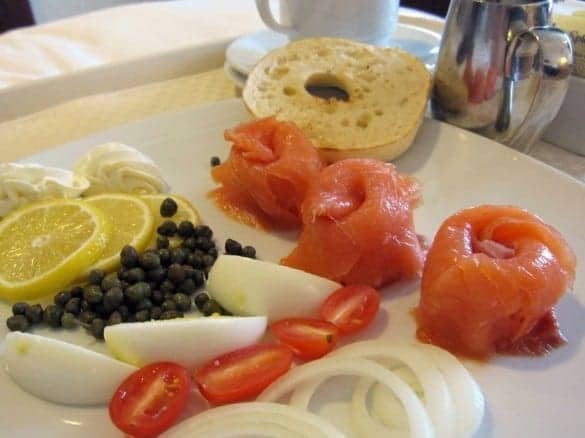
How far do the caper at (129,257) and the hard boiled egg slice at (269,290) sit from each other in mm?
231

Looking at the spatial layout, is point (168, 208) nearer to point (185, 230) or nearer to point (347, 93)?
point (185, 230)

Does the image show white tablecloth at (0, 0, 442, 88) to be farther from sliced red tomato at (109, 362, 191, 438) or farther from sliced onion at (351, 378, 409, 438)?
sliced onion at (351, 378, 409, 438)

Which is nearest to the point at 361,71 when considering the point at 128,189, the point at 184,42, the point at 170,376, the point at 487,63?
the point at 487,63

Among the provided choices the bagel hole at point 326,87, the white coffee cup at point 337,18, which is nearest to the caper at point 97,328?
the bagel hole at point 326,87

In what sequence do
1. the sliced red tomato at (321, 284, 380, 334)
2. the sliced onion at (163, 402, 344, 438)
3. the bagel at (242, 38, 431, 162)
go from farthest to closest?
the bagel at (242, 38, 431, 162) < the sliced red tomato at (321, 284, 380, 334) < the sliced onion at (163, 402, 344, 438)

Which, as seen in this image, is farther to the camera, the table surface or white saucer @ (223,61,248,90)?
white saucer @ (223,61,248,90)

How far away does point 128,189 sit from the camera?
68.8 inches

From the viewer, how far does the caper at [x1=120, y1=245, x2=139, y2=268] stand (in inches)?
58.1

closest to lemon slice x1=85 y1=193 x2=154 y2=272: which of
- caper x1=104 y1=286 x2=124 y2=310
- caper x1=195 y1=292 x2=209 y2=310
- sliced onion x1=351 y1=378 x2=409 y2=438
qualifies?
caper x1=104 y1=286 x2=124 y2=310

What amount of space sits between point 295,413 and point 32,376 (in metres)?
0.50

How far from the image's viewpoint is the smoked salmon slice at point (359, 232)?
142cm

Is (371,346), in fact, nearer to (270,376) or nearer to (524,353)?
(270,376)

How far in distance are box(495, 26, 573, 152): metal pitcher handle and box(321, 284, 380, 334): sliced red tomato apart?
2.67 feet

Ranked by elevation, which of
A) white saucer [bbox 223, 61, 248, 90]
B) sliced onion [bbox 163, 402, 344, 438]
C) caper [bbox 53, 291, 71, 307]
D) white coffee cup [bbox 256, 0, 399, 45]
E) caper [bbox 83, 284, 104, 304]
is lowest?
caper [bbox 53, 291, 71, 307]
